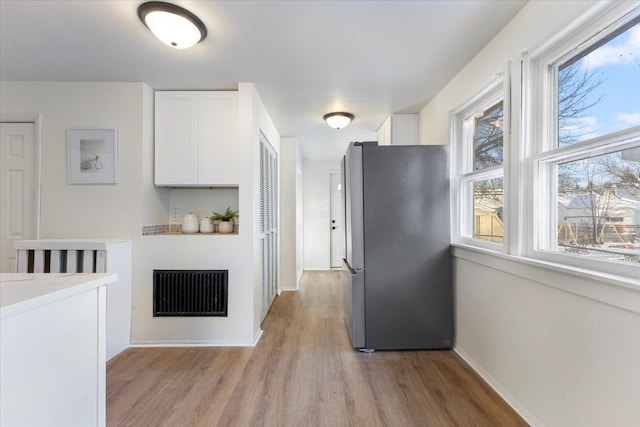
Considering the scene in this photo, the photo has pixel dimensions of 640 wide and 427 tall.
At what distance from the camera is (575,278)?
139 centimetres

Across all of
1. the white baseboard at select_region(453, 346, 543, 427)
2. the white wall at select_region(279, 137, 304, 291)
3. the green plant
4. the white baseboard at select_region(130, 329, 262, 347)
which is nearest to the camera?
the white baseboard at select_region(453, 346, 543, 427)

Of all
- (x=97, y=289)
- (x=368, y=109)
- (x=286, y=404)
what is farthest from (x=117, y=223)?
(x=368, y=109)

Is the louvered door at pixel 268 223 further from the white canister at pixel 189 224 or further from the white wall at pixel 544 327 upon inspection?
the white wall at pixel 544 327

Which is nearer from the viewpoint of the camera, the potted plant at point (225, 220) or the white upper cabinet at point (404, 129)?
the potted plant at point (225, 220)

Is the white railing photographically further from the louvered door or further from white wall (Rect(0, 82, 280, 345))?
the louvered door

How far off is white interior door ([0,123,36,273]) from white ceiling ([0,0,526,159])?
0.47m

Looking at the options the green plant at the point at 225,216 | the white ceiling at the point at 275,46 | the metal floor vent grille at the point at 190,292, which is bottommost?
the metal floor vent grille at the point at 190,292

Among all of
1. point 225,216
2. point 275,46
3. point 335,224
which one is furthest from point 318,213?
point 275,46

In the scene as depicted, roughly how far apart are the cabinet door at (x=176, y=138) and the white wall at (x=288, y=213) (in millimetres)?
1858

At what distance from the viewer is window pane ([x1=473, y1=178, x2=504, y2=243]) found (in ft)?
7.10

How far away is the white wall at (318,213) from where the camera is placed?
6.37m

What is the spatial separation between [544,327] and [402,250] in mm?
1131

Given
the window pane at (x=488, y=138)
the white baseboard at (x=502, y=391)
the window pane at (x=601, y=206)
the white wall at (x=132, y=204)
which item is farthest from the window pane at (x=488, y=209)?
the white wall at (x=132, y=204)

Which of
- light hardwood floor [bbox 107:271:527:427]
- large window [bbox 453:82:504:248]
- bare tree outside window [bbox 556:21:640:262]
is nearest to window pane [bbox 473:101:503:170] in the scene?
large window [bbox 453:82:504:248]
